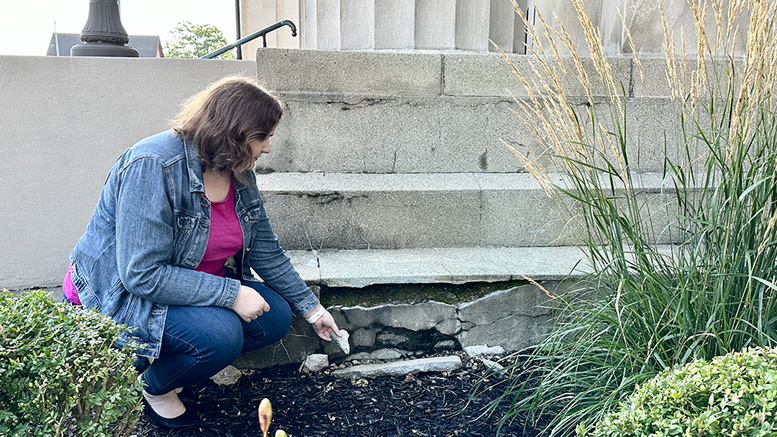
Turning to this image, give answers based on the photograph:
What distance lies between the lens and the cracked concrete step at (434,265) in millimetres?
2777

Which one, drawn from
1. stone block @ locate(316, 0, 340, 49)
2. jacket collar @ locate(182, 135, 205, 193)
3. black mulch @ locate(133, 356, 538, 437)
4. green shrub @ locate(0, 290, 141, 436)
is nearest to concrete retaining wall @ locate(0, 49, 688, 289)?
stone block @ locate(316, 0, 340, 49)

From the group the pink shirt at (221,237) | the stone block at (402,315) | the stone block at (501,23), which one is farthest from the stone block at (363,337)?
the stone block at (501,23)

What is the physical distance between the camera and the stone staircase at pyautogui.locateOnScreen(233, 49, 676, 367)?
3125 millimetres

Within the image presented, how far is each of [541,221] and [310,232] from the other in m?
1.22

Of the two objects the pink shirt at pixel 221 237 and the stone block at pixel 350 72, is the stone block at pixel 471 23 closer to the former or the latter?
the stone block at pixel 350 72

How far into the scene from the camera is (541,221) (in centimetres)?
332

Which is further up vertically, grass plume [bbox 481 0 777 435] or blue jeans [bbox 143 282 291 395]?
grass plume [bbox 481 0 777 435]

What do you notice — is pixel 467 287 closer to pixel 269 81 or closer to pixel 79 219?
pixel 269 81

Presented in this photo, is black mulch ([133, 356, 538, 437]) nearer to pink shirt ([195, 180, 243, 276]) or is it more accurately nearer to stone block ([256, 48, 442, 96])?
pink shirt ([195, 180, 243, 276])

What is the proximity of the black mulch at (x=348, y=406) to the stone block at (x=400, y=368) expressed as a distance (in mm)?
25

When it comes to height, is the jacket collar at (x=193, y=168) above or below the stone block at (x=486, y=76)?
→ below

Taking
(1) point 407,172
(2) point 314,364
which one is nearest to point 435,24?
(1) point 407,172

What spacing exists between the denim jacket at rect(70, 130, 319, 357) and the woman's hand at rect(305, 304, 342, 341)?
1.42 ft

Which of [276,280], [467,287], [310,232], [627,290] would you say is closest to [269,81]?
[310,232]
